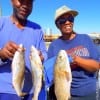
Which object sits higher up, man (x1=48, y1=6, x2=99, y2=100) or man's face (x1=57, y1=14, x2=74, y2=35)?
man's face (x1=57, y1=14, x2=74, y2=35)

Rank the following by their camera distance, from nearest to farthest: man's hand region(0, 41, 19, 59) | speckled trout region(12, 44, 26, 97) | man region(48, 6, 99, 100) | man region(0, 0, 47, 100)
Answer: man's hand region(0, 41, 19, 59) → speckled trout region(12, 44, 26, 97) → man region(0, 0, 47, 100) → man region(48, 6, 99, 100)

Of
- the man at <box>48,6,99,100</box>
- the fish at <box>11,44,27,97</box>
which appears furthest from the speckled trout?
the man at <box>48,6,99,100</box>

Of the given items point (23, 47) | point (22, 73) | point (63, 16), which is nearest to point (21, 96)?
point (22, 73)

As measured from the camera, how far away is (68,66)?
486 cm

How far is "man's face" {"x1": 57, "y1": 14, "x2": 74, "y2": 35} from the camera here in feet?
18.2

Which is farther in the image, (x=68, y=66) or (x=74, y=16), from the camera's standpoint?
(x=74, y=16)

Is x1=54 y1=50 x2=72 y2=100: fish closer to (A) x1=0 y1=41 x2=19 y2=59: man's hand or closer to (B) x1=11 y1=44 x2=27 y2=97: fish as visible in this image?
(B) x1=11 y1=44 x2=27 y2=97: fish

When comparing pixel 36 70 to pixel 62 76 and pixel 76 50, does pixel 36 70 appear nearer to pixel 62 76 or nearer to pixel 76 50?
pixel 62 76

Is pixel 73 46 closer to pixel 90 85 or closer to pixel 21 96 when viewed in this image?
pixel 90 85

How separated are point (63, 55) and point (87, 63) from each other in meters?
0.45

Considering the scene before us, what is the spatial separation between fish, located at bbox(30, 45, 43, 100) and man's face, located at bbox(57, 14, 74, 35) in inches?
32.2

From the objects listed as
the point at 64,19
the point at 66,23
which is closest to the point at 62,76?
the point at 66,23

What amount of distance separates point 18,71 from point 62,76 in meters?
0.53

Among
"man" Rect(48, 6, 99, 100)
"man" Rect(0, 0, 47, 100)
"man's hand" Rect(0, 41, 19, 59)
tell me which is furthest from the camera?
"man" Rect(48, 6, 99, 100)
